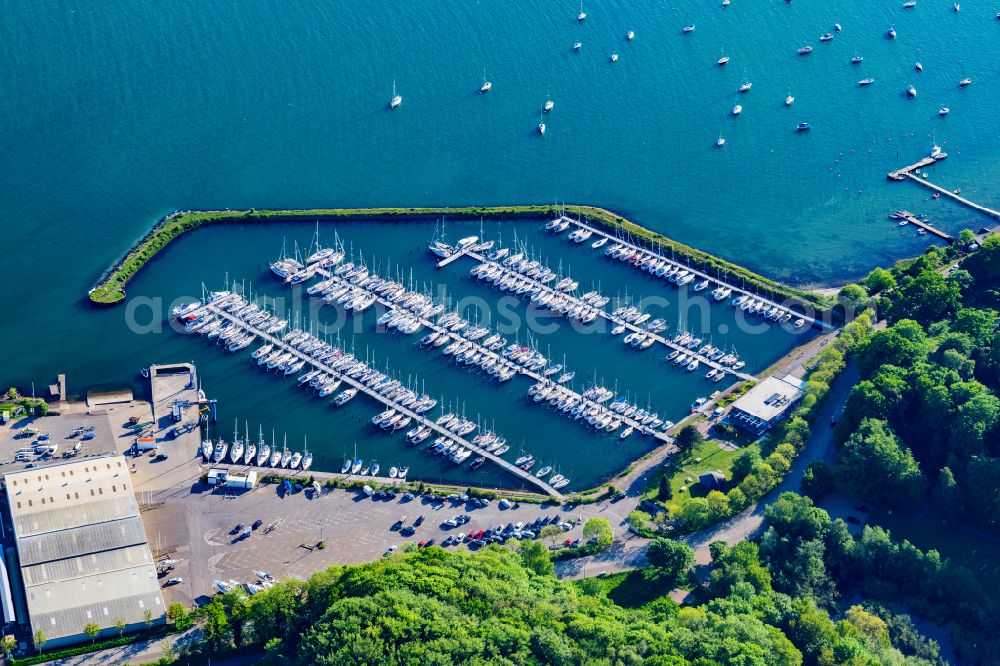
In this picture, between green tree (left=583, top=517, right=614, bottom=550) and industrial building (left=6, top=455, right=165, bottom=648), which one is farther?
green tree (left=583, top=517, right=614, bottom=550)

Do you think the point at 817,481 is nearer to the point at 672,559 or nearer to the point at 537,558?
the point at 672,559

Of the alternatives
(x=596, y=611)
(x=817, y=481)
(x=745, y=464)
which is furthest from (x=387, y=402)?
(x=817, y=481)

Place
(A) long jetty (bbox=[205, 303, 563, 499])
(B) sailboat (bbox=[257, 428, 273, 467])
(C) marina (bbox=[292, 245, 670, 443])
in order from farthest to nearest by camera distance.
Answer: (C) marina (bbox=[292, 245, 670, 443]), (B) sailboat (bbox=[257, 428, 273, 467]), (A) long jetty (bbox=[205, 303, 563, 499])

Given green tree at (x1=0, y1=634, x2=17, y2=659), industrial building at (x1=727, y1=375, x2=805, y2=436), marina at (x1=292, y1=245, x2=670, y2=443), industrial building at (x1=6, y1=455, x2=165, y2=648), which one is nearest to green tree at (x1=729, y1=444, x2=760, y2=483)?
industrial building at (x1=727, y1=375, x2=805, y2=436)

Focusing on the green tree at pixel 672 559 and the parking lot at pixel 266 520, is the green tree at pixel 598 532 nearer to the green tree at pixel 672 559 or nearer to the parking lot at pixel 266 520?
the parking lot at pixel 266 520

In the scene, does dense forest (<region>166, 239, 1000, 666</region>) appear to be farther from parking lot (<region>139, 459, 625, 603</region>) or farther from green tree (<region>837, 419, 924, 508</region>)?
parking lot (<region>139, 459, 625, 603</region>)

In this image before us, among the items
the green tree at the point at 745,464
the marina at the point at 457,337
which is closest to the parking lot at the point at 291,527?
the green tree at the point at 745,464

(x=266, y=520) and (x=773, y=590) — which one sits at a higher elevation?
(x=266, y=520)
